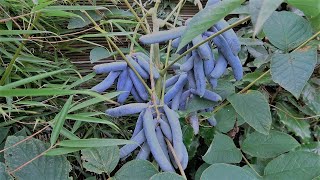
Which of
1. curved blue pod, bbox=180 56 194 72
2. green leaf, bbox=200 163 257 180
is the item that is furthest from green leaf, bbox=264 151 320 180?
curved blue pod, bbox=180 56 194 72

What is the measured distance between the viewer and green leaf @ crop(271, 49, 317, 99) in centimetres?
68

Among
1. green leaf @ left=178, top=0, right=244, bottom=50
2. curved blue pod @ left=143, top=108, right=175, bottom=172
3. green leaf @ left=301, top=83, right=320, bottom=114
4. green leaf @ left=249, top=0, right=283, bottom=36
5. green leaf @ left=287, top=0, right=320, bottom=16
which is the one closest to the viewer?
green leaf @ left=249, top=0, right=283, bottom=36

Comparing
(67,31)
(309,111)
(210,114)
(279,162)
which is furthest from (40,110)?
(309,111)

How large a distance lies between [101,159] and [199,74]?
0.64 ft

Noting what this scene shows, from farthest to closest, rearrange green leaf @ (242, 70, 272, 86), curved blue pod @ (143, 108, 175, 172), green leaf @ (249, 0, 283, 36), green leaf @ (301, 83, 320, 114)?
green leaf @ (301, 83, 320, 114) → green leaf @ (242, 70, 272, 86) → curved blue pod @ (143, 108, 175, 172) → green leaf @ (249, 0, 283, 36)

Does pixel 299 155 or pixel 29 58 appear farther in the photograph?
pixel 29 58

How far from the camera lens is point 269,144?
82cm

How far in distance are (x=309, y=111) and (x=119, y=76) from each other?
1.56 ft

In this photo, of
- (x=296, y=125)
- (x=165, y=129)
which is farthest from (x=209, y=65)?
(x=296, y=125)

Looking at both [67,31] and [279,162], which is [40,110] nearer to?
[67,31]

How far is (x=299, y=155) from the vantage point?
0.77 m

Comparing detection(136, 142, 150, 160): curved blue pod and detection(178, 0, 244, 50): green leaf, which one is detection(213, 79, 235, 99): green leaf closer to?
detection(136, 142, 150, 160): curved blue pod

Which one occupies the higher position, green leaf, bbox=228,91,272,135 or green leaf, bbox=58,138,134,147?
green leaf, bbox=58,138,134,147

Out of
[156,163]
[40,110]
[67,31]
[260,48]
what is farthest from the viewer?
[260,48]
